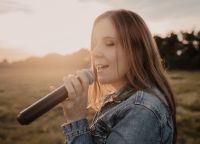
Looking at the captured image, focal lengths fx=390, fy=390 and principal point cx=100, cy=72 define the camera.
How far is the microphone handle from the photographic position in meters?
1.86

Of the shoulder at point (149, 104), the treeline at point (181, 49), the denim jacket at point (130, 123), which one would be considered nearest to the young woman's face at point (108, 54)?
the denim jacket at point (130, 123)

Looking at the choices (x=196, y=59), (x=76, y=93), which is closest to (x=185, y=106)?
(x=76, y=93)

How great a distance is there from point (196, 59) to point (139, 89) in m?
39.7

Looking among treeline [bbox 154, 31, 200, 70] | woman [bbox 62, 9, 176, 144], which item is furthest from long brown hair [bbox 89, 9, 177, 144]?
treeline [bbox 154, 31, 200, 70]

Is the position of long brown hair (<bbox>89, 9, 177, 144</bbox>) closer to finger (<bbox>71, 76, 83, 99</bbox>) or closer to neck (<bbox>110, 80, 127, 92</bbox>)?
neck (<bbox>110, 80, 127, 92</bbox>)

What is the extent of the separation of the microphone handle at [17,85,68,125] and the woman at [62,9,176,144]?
0.18 feet

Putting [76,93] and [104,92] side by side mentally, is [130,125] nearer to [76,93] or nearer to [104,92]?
[76,93]

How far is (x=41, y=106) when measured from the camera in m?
1.87

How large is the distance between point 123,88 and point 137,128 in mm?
461

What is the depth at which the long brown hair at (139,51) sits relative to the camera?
81.3 inches

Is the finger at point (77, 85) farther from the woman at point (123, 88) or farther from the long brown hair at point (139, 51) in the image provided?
the long brown hair at point (139, 51)

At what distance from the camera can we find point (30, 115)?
1.86m

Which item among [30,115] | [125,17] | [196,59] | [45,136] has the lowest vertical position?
[196,59]

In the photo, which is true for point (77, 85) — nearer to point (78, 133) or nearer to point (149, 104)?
point (78, 133)
